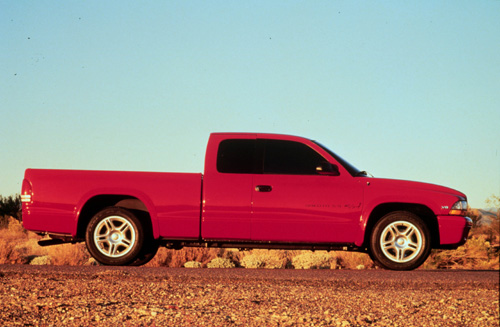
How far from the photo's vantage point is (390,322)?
6566 millimetres

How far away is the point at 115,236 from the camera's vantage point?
1017 centimetres

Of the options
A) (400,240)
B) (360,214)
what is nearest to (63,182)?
(360,214)

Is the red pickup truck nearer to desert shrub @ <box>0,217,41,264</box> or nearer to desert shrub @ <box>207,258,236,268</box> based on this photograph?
desert shrub @ <box>0,217,41,264</box>

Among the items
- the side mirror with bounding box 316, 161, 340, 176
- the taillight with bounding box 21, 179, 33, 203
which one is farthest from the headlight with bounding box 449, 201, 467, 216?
the taillight with bounding box 21, 179, 33, 203

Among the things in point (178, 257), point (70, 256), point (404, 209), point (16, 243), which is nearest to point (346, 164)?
point (404, 209)

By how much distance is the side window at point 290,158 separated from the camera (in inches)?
396

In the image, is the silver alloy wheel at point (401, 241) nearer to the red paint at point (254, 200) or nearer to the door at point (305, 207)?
the red paint at point (254, 200)

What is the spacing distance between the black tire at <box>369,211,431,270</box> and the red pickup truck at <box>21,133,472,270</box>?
15 millimetres

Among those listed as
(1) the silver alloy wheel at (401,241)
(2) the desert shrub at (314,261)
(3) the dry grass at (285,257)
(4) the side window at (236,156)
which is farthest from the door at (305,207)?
(2) the desert shrub at (314,261)

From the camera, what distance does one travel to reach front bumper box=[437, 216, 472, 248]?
1013 cm

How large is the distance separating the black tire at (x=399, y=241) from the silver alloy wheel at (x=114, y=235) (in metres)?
3.61

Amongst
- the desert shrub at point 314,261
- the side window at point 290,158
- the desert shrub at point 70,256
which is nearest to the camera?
the side window at point 290,158

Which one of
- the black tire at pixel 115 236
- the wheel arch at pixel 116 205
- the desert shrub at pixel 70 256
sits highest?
the wheel arch at pixel 116 205

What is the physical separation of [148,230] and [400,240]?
379 cm
